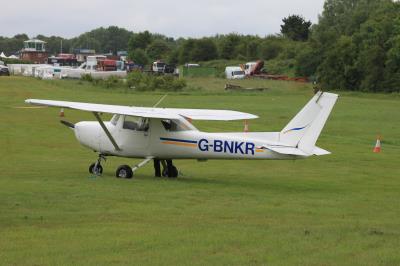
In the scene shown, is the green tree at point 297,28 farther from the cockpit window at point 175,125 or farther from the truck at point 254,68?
the cockpit window at point 175,125

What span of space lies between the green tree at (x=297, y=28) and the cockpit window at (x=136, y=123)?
119529 mm

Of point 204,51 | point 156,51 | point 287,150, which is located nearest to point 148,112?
point 287,150

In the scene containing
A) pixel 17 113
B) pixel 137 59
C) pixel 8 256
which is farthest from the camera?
pixel 137 59

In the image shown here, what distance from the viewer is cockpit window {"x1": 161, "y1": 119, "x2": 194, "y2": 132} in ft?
63.2

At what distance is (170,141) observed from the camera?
19391mm

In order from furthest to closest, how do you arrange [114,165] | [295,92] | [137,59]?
1. [137,59]
2. [295,92]
3. [114,165]

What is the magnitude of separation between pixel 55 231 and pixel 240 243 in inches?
102

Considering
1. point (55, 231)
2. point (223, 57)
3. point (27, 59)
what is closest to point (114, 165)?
point (55, 231)

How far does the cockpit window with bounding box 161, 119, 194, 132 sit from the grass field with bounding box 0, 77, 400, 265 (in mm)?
1183

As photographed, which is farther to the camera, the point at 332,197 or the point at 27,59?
the point at 27,59

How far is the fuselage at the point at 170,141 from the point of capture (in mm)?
18219

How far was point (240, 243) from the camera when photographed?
1100cm

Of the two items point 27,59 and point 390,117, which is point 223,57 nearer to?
point 27,59

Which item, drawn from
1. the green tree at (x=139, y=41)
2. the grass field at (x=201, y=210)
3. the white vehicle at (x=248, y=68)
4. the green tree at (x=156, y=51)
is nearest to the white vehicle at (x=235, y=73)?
the white vehicle at (x=248, y=68)
